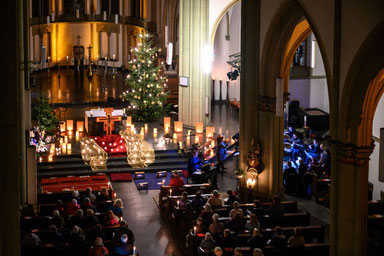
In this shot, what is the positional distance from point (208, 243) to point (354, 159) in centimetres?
384

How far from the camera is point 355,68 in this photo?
14438mm

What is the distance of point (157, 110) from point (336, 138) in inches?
651

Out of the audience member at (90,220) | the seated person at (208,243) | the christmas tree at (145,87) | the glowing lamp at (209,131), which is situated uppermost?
the christmas tree at (145,87)

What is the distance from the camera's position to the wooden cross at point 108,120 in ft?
87.9

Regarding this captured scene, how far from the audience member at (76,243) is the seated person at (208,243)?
106 inches

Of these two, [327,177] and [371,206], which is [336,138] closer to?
[371,206]

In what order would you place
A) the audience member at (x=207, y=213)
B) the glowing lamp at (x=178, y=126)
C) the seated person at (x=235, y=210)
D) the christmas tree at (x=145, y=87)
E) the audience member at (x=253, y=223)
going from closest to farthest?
the audience member at (x=253, y=223), the seated person at (x=235, y=210), the audience member at (x=207, y=213), the glowing lamp at (x=178, y=126), the christmas tree at (x=145, y=87)

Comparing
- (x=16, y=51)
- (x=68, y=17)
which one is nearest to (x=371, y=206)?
(x=16, y=51)

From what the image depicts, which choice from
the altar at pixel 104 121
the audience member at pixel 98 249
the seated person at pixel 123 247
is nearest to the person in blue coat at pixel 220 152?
→ the altar at pixel 104 121

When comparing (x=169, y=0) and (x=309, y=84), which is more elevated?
(x=169, y=0)

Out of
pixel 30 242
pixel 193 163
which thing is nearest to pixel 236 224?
pixel 30 242

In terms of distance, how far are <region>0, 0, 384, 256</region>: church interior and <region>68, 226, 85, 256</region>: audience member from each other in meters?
0.03

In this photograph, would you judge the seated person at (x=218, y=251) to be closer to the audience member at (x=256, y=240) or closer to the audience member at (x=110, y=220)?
the audience member at (x=256, y=240)

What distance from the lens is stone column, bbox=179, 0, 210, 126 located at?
96.3ft
